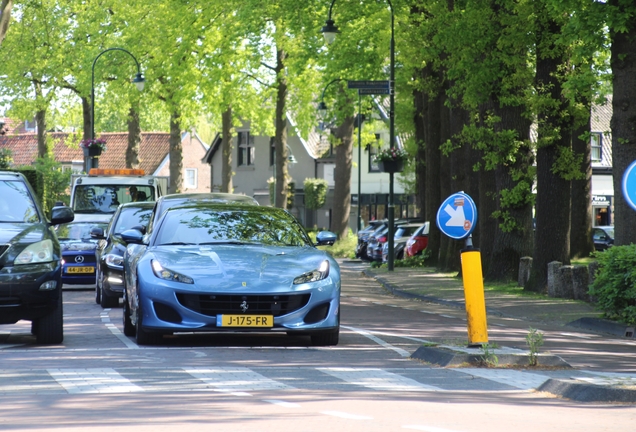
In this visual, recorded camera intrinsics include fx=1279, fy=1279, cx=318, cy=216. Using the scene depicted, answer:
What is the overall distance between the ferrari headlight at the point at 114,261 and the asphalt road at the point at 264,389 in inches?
212

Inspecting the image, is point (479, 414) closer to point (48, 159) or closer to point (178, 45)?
point (178, 45)

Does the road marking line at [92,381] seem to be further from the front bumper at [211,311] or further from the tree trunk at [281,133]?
the tree trunk at [281,133]

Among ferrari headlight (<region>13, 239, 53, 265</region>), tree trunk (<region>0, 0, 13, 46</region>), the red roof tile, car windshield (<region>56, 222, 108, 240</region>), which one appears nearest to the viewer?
ferrari headlight (<region>13, 239, 53, 265</region>)

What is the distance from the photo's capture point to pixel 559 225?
25.2 m

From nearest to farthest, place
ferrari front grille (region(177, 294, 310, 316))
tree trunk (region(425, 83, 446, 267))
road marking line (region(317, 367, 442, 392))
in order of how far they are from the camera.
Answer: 1. road marking line (region(317, 367, 442, 392))
2. ferrari front grille (region(177, 294, 310, 316))
3. tree trunk (region(425, 83, 446, 267))

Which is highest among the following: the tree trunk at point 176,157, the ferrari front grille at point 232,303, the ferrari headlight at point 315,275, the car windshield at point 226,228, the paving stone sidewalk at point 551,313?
the tree trunk at point 176,157

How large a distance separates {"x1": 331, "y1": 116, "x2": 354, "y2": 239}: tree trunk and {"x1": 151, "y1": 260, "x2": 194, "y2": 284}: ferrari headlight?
4257 centimetres

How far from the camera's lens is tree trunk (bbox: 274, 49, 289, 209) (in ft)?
177

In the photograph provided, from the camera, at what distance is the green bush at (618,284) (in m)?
16.9

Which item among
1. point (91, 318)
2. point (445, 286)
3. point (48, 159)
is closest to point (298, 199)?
point (48, 159)

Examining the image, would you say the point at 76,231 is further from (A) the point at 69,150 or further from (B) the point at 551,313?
(A) the point at 69,150

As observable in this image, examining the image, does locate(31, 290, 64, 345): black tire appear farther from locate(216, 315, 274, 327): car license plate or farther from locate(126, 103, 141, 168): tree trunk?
locate(126, 103, 141, 168): tree trunk

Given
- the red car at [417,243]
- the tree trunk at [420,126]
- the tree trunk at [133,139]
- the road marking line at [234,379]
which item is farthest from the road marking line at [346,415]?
the tree trunk at [133,139]

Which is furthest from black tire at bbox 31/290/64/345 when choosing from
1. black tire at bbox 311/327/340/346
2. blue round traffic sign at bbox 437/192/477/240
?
blue round traffic sign at bbox 437/192/477/240
